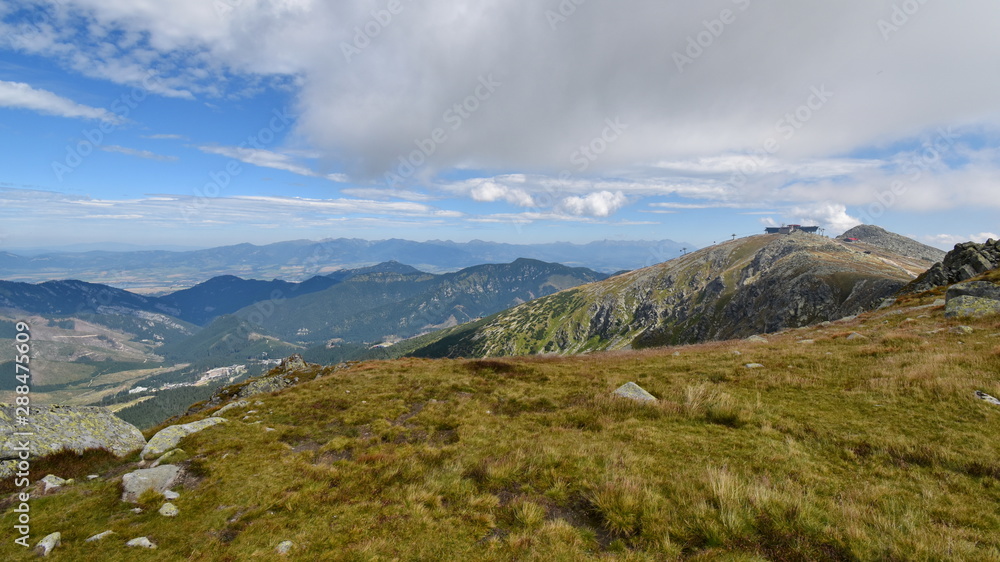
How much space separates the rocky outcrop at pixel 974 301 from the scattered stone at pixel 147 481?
48.3 m

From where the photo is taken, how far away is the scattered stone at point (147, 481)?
11266mm

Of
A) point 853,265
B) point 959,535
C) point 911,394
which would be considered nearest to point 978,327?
point 911,394

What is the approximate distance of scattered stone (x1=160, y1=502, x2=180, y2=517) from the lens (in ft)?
34.0

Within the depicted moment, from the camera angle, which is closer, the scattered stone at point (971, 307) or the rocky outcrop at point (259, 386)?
the scattered stone at point (971, 307)

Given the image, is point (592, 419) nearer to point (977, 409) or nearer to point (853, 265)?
point (977, 409)

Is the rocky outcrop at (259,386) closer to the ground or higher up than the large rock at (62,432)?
closer to the ground

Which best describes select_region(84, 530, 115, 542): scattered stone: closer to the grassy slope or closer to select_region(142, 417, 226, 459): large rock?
the grassy slope

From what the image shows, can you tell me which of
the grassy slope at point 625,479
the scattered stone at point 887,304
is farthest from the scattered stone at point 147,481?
the scattered stone at point 887,304

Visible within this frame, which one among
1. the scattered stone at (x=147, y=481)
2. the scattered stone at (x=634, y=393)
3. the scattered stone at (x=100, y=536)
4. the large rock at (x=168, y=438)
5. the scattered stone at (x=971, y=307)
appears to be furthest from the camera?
the scattered stone at (x=971, y=307)

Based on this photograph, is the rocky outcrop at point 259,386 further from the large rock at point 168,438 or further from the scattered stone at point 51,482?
the scattered stone at point 51,482

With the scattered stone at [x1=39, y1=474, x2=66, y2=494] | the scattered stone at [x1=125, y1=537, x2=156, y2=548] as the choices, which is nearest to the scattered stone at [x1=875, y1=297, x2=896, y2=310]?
the scattered stone at [x1=125, y1=537, x2=156, y2=548]

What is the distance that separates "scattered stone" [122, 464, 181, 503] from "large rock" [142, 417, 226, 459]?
11.0ft

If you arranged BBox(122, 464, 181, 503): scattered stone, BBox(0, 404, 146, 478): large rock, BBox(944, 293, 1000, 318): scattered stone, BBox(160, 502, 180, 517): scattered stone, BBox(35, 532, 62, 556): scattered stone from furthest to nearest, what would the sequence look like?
BBox(944, 293, 1000, 318): scattered stone < BBox(0, 404, 146, 478): large rock < BBox(122, 464, 181, 503): scattered stone < BBox(160, 502, 180, 517): scattered stone < BBox(35, 532, 62, 556): scattered stone

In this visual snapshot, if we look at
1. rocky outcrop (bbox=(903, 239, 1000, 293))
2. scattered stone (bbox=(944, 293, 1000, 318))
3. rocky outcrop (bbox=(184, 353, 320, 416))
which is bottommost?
rocky outcrop (bbox=(184, 353, 320, 416))
